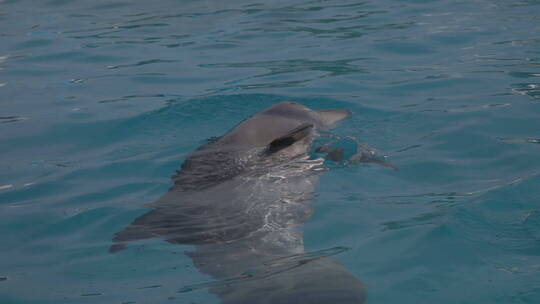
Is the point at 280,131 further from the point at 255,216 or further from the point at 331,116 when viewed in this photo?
the point at 255,216

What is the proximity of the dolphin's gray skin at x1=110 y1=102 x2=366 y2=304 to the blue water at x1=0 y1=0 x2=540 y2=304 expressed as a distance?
15 centimetres

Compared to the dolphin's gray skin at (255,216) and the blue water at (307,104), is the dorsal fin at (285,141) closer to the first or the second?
the dolphin's gray skin at (255,216)

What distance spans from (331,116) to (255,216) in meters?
2.34

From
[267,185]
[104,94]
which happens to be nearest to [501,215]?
[267,185]

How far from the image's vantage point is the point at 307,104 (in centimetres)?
816

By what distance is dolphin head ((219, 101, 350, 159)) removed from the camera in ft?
19.3

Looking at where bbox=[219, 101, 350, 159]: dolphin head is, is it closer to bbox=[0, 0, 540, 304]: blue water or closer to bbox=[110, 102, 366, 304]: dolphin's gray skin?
bbox=[110, 102, 366, 304]: dolphin's gray skin

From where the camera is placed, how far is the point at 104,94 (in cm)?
909

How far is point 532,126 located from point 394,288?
11.5 feet

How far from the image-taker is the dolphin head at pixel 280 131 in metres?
5.88

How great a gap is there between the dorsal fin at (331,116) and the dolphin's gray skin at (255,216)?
0.10 feet

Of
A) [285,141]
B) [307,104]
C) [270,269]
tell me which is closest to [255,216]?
[270,269]

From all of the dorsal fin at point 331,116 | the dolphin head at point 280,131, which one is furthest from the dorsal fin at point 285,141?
the dorsal fin at point 331,116

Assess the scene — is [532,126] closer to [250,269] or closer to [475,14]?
[250,269]
